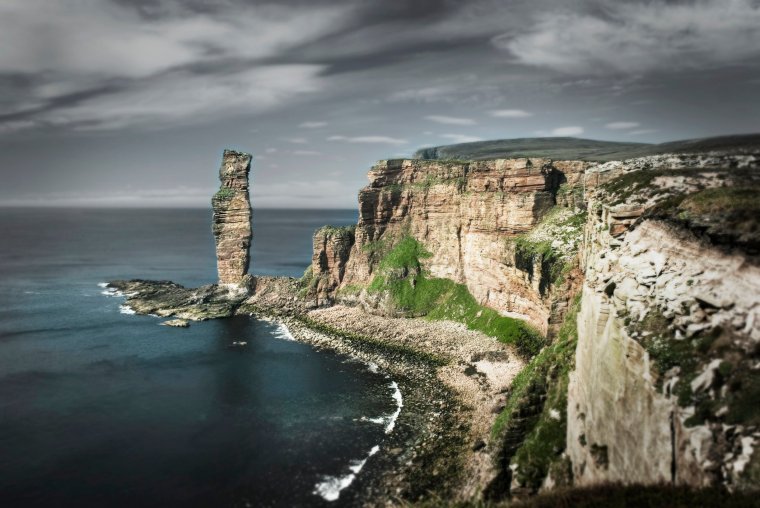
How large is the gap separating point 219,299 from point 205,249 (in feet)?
322

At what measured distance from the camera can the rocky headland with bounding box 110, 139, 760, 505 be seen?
18.7 metres

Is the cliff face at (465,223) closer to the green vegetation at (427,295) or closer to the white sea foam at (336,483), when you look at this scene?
the green vegetation at (427,295)

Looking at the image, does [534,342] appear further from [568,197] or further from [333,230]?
[333,230]

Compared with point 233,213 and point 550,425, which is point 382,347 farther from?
point 233,213

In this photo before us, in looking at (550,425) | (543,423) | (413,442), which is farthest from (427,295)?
(550,425)

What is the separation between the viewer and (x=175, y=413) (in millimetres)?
48000

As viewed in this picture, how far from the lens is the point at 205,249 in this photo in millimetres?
182625

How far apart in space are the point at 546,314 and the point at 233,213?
64025 millimetres

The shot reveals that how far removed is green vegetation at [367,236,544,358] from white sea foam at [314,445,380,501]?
2986cm

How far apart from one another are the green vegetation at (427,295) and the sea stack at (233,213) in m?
29.9

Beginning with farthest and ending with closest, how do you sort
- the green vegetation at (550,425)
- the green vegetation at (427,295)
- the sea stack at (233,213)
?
the sea stack at (233,213)
the green vegetation at (427,295)
the green vegetation at (550,425)

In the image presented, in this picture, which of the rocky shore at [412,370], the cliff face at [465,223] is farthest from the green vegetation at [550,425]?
the cliff face at [465,223]

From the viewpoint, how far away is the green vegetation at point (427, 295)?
2539 inches

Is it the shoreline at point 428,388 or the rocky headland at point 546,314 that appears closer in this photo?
the rocky headland at point 546,314
